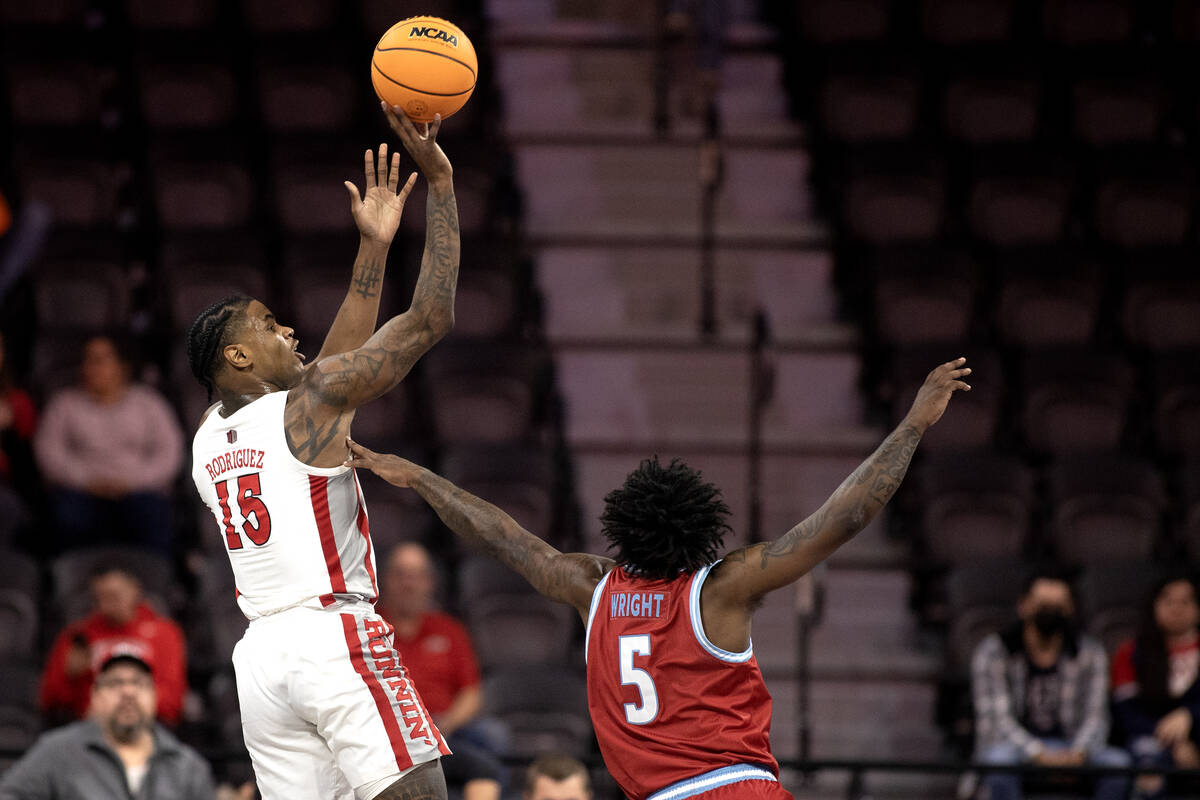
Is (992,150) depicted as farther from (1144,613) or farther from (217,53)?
(217,53)

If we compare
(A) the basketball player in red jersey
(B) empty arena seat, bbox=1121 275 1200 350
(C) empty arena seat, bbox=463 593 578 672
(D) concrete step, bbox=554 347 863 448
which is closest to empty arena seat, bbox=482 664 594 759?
(C) empty arena seat, bbox=463 593 578 672

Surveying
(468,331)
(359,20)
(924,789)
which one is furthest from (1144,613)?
(359,20)

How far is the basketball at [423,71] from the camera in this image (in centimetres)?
447

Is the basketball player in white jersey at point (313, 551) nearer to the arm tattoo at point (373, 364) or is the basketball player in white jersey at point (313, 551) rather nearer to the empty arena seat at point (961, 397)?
the arm tattoo at point (373, 364)

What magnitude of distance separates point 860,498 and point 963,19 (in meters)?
8.87

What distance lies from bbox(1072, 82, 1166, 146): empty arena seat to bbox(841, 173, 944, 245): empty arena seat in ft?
4.92

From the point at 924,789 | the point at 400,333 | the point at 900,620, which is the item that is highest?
the point at 400,333

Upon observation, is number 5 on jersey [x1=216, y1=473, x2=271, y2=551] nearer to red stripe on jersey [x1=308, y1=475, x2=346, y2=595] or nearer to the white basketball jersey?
the white basketball jersey

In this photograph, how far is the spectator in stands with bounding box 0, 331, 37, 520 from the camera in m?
8.76

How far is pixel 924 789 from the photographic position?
26.9ft

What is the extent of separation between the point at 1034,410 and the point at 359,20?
5.71m

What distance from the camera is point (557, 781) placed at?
5617 mm

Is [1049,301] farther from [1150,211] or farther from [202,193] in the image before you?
[202,193]

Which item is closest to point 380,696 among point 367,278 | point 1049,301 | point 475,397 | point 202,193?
point 367,278
